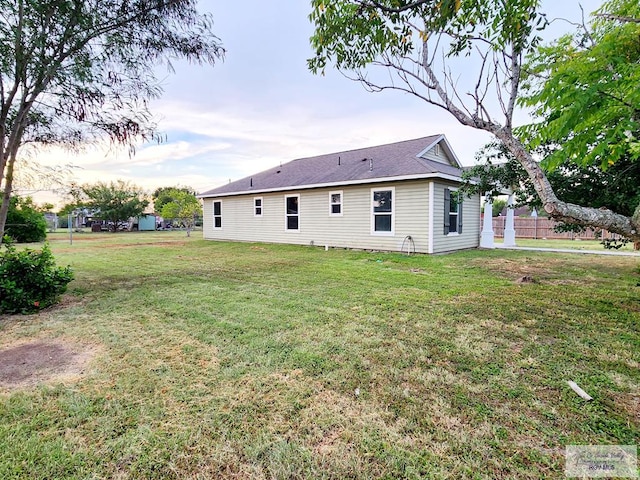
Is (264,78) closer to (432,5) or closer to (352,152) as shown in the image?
(352,152)

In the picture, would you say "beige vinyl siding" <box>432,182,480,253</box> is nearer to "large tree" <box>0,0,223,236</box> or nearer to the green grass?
the green grass

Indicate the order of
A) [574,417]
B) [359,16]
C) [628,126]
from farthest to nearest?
1. [359,16]
2. [628,126]
3. [574,417]

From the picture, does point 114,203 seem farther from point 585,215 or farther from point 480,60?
point 585,215

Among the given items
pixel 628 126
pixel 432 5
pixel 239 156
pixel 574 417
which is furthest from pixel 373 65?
pixel 239 156

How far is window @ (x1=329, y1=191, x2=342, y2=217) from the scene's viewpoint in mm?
11352

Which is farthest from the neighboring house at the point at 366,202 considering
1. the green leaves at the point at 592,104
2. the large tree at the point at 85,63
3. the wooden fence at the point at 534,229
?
the wooden fence at the point at 534,229

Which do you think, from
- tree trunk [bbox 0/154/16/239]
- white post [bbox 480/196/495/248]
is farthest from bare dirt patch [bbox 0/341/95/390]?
white post [bbox 480/196/495/248]

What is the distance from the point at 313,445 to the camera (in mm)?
1734

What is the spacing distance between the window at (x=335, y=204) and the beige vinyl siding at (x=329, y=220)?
0.12m

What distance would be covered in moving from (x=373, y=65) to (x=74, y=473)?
5.38 meters

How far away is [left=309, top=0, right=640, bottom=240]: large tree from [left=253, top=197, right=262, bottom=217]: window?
9.61m

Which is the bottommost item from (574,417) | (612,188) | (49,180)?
(574,417)

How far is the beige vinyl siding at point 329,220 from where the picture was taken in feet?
31.5

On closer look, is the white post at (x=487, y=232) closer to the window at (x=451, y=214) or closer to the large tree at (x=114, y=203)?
the window at (x=451, y=214)
